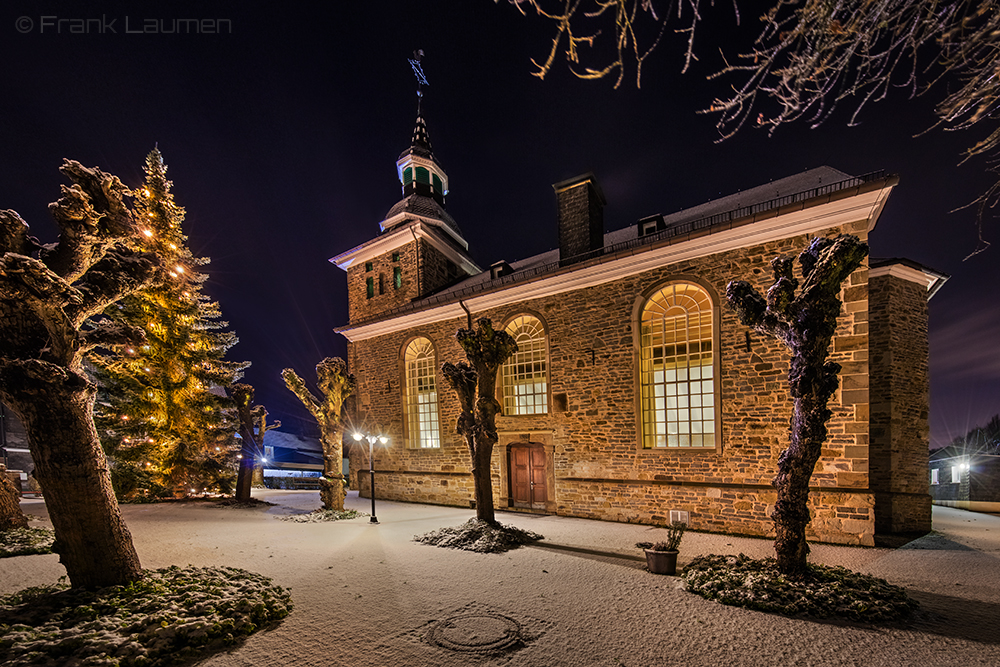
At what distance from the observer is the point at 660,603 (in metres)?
4.69

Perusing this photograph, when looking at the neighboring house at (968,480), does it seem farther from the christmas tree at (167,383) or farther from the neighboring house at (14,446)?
the neighboring house at (14,446)

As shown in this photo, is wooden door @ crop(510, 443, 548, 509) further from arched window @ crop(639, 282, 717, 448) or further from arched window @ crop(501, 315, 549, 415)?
arched window @ crop(639, 282, 717, 448)

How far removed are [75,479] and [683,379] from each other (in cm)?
1084

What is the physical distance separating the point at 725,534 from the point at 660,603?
448 cm

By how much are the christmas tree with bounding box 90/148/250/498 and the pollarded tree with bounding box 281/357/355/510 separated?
12.9 feet

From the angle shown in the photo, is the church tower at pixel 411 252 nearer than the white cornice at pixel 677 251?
No

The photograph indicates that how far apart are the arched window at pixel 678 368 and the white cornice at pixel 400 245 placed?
1038 cm

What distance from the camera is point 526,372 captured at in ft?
37.3

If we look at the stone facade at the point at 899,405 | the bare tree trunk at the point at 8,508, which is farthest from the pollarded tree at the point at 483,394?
the stone facade at the point at 899,405

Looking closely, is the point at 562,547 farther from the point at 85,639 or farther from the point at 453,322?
the point at 453,322

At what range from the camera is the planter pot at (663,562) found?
5.68m

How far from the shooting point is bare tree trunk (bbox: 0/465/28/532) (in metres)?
7.49

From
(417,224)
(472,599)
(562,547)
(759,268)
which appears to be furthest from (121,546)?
(417,224)

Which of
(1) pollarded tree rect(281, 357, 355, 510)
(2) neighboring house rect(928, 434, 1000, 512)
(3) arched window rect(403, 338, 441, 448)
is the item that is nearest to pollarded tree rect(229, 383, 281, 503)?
(1) pollarded tree rect(281, 357, 355, 510)
